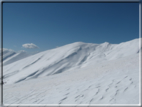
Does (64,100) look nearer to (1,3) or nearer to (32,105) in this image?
(32,105)

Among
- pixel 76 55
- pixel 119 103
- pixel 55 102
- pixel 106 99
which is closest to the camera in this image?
pixel 119 103

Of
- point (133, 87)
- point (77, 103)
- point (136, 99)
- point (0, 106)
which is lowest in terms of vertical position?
point (0, 106)

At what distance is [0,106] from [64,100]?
329 cm

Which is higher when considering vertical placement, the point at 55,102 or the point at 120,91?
the point at 120,91

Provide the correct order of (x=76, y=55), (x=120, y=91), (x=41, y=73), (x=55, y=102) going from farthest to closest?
(x=76, y=55) → (x=41, y=73) → (x=55, y=102) → (x=120, y=91)

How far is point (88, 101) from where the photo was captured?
13.1 feet

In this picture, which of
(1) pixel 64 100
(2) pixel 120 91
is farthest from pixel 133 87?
(1) pixel 64 100

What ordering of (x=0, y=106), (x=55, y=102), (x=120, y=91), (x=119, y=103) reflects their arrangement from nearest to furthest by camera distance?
1. (x=119, y=103)
2. (x=120, y=91)
3. (x=55, y=102)
4. (x=0, y=106)

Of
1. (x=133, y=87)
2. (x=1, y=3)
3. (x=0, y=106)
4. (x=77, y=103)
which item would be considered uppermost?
(x=1, y=3)

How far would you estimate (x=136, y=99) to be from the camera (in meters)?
3.46

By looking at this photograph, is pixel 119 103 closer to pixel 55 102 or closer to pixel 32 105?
pixel 55 102

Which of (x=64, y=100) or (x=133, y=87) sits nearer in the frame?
(x=133, y=87)

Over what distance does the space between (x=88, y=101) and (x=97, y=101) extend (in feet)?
1.21

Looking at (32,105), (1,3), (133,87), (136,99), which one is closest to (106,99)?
(136,99)
